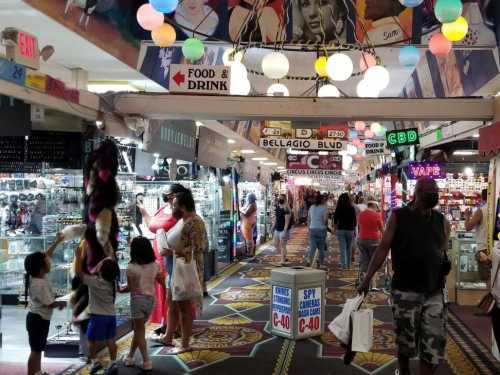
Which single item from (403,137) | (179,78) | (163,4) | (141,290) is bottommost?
(141,290)

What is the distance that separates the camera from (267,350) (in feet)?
18.5

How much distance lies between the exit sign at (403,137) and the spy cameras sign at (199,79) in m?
5.00

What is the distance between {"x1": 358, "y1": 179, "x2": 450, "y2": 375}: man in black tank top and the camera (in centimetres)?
377

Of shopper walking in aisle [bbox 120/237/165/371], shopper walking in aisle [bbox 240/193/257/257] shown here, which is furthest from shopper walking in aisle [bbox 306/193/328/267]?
shopper walking in aisle [bbox 120/237/165/371]

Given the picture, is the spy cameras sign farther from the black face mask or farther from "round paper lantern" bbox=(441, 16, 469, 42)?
the black face mask

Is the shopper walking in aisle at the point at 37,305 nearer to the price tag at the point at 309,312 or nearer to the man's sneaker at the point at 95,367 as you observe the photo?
the man's sneaker at the point at 95,367

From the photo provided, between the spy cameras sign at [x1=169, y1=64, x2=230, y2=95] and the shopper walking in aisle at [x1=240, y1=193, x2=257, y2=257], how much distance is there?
8077 mm

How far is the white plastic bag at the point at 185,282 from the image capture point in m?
5.46

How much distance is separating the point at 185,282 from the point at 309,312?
1389 millimetres

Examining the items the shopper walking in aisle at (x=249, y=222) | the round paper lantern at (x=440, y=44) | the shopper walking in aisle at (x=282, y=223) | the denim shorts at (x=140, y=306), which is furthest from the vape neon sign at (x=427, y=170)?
the denim shorts at (x=140, y=306)

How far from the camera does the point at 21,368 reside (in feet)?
16.5

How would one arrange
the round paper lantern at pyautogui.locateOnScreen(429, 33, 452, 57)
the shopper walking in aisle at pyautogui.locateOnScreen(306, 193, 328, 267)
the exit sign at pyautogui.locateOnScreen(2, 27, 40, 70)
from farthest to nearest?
the shopper walking in aisle at pyautogui.locateOnScreen(306, 193, 328, 267), the round paper lantern at pyautogui.locateOnScreen(429, 33, 452, 57), the exit sign at pyautogui.locateOnScreen(2, 27, 40, 70)


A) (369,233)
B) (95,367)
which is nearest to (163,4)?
(95,367)

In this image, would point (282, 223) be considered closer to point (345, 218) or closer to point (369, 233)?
point (345, 218)
